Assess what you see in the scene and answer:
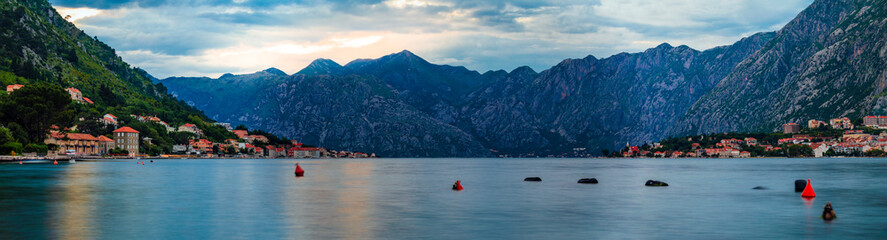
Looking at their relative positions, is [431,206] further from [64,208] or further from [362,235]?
[64,208]

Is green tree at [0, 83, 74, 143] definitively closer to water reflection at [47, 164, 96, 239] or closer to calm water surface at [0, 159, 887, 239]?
calm water surface at [0, 159, 887, 239]

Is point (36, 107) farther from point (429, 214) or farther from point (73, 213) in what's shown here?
point (429, 214)

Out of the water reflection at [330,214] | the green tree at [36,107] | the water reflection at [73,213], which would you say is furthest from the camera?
the green tree at [36,107]

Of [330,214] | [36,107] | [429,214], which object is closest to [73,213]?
[330,214]

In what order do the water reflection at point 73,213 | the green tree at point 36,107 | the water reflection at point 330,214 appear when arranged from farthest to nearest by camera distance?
the green tree at point 36,107
the water reflection at point 330,214
the water reflection at point 73,213

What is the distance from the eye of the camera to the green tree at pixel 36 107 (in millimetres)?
176625

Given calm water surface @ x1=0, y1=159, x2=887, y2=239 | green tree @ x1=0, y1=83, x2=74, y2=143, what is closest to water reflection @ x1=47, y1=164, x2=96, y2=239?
calm water surface @ x1=0, y1=159, x2=887, y2=239

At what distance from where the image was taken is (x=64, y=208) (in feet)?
179

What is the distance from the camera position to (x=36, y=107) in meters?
176

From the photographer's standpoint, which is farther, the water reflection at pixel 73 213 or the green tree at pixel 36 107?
the green tree at pixel 36 107

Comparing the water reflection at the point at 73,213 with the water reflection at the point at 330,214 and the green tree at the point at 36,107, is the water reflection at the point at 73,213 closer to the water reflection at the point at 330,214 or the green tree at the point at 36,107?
the water reflection at the point at 330,214

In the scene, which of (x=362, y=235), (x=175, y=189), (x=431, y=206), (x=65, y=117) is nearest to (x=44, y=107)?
(x=65, y=117)

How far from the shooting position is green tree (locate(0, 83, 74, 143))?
17662 centimetres

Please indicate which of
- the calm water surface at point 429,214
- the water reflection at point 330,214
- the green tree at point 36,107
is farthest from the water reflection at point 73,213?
the green tree at point 36,107
